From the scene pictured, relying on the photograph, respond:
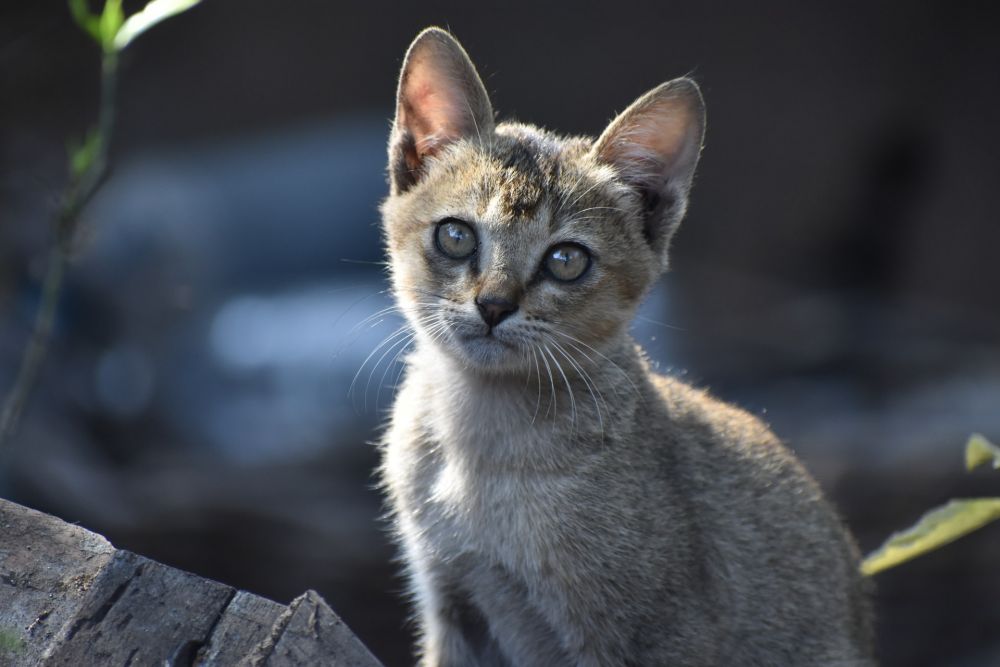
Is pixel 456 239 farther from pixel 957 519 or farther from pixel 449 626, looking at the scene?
pixel 957 519

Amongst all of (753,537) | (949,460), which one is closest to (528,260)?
(753,537)

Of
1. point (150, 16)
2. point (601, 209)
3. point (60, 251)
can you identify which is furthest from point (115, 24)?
point (601, 209)

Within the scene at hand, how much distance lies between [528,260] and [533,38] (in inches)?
296

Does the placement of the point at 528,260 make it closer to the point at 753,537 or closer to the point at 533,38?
the point at 753,537

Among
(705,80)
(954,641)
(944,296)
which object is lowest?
(954,641)

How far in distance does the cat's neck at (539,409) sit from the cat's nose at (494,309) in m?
0.28

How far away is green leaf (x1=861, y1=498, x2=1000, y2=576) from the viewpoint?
9.87 ft

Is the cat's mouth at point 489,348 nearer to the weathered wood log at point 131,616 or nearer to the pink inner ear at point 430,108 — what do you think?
the pink inner ear at point 430,108

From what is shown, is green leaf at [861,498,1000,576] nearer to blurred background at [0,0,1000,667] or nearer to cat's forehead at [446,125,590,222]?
cat's forehead at [446,125,590,222]

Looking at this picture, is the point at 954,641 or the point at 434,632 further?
the point at 954,641

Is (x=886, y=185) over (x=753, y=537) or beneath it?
beneath

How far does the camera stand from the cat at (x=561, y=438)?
12.7 feet

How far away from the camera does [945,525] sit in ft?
10.1

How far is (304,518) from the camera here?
7.79 m
